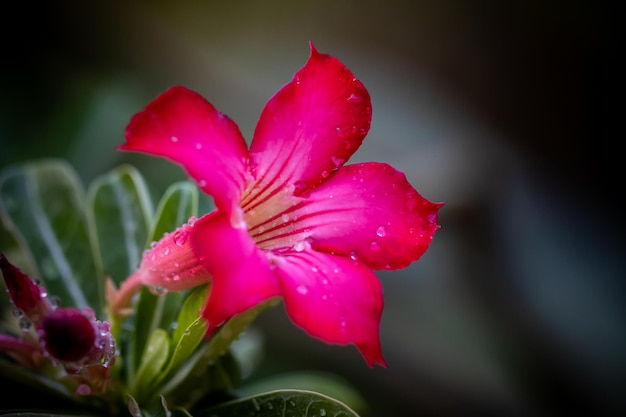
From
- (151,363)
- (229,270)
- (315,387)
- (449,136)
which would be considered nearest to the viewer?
(229,270)

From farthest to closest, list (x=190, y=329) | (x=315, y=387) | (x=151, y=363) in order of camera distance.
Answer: (x=315, y=387) → (x=151, y=363) → (x=190, y=329)

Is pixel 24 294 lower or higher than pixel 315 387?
higher

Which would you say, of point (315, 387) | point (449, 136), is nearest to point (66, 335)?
point (315, 387)

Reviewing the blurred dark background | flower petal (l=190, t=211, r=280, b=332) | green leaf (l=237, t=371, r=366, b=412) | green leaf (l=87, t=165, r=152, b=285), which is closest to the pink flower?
flower petal (l=190, t=211, r=280, b=332)

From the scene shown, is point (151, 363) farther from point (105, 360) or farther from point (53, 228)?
point (53, 228)

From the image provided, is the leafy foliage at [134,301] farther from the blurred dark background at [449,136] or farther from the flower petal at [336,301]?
the blurred dark background at [449,136]

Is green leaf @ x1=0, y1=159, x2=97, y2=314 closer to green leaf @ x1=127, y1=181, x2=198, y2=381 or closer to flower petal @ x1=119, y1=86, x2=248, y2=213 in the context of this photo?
green leaf @ x1=127, y1=181, x2=198, y2=381

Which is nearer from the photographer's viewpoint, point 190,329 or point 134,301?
point 190,329

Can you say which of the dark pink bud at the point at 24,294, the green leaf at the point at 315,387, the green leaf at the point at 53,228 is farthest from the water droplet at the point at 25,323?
the green leaf at the point at 315,387
